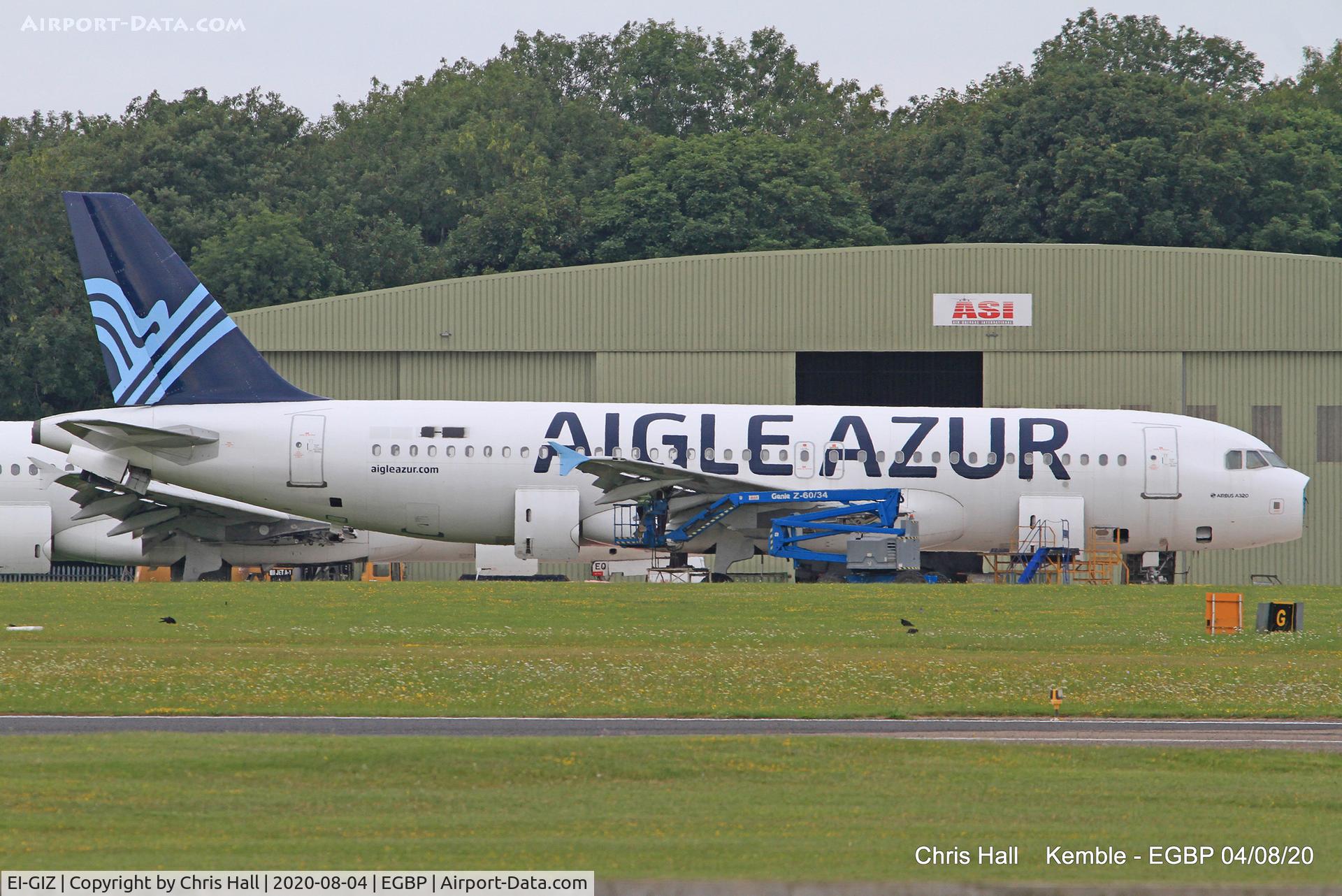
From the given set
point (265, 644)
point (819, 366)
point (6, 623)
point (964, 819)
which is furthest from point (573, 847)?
point (819, 366)

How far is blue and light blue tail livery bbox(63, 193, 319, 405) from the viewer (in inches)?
1495

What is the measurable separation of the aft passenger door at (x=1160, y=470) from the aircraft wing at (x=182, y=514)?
1871 centimetres

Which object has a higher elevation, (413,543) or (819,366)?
(819,366)

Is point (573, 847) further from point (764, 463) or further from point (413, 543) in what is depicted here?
point (413, 543)

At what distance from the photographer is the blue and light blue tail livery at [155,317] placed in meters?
38.0

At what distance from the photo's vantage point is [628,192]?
249ft

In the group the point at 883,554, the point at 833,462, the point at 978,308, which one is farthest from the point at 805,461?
the point at 978,308

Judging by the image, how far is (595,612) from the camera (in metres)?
28.9

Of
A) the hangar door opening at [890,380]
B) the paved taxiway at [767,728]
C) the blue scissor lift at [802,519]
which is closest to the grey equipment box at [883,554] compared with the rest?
the blue scissor lift at [802,519]

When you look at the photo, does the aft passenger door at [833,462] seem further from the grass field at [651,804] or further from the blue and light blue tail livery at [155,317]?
the grass field at [651,804]

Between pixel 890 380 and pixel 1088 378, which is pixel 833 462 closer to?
pixel 1088 378

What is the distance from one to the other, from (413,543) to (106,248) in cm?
Result: 1042
